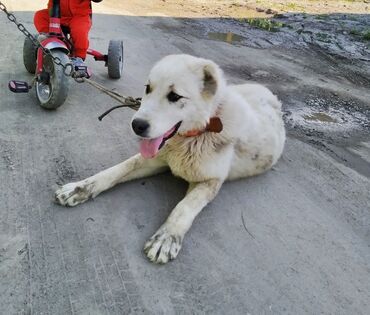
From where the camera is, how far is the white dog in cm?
258

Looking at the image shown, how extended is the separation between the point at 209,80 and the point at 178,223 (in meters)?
1.05

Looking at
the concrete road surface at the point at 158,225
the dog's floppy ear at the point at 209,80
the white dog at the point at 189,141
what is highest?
the dog's floppy ear at the point at 209,80

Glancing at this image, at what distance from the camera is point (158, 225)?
279cm

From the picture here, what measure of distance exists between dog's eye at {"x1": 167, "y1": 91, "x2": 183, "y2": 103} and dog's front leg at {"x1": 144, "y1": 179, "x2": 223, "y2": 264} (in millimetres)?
751

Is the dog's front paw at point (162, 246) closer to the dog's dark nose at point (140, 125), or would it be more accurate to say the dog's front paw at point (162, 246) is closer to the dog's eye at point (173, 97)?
the dog's dark nose at point (140, 125)

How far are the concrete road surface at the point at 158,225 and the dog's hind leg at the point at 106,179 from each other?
0.07 m

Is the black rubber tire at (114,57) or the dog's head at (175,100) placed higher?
the dog's head at (175,100)

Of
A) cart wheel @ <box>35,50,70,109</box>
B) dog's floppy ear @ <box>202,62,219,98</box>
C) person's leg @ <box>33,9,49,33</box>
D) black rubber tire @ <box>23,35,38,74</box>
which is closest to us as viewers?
dog's floppy ear @ <box>202,62,219,98</box>

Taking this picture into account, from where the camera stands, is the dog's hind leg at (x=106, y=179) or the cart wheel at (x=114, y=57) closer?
the dog's hind leg at (x=106, y=179)

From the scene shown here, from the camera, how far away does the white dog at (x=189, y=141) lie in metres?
2.58

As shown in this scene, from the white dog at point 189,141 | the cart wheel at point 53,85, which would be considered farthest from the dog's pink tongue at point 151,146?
the cart wheel at point 53,85

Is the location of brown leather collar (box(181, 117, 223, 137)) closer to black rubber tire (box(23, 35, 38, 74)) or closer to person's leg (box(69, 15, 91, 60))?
person's leg (box(69, 15, 91, 60))

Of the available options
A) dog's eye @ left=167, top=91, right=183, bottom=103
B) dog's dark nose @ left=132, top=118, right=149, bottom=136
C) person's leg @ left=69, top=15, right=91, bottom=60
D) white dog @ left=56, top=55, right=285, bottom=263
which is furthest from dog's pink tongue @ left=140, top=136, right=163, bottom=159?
person's leg @ left=69, top=15, right=91, bottom=60

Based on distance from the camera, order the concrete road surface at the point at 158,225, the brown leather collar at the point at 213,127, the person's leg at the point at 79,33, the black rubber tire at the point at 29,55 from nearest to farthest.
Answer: the concrete road surface at the point at 158,225
the brown leather collar at the point at 213,127
the person's leg at the point at 79,33
the black rubber tire at the point at 29,55
